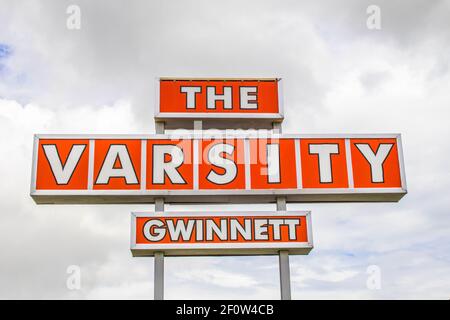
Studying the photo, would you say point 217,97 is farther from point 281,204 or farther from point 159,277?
point 159,277

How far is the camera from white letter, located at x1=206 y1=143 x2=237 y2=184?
1132cm

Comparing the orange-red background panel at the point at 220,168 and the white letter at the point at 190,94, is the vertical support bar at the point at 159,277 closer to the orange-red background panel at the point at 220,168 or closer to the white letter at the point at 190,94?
the orange-red background panel at the point at 220,168

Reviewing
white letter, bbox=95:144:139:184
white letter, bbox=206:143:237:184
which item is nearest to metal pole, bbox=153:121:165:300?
white letter, bbox=95:144:139:184

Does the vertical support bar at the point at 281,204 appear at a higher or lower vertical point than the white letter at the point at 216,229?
higher

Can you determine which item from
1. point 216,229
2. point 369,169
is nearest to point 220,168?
point 216,229

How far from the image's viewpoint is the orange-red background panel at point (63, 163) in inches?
436

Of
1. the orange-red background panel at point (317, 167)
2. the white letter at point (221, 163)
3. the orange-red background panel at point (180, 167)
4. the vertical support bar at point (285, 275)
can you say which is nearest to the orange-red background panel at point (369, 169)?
the orange-red background panel at point (317, 167)

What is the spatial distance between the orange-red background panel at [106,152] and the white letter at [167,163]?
333 millimetres

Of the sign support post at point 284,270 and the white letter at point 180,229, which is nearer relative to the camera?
the sign support post at point 284,270

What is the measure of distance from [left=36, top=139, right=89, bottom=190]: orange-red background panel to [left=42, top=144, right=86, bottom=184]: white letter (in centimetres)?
5

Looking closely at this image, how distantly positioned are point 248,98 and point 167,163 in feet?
7.19

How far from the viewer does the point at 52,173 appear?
11164 mm

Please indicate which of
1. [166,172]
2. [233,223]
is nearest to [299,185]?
[233,223]
